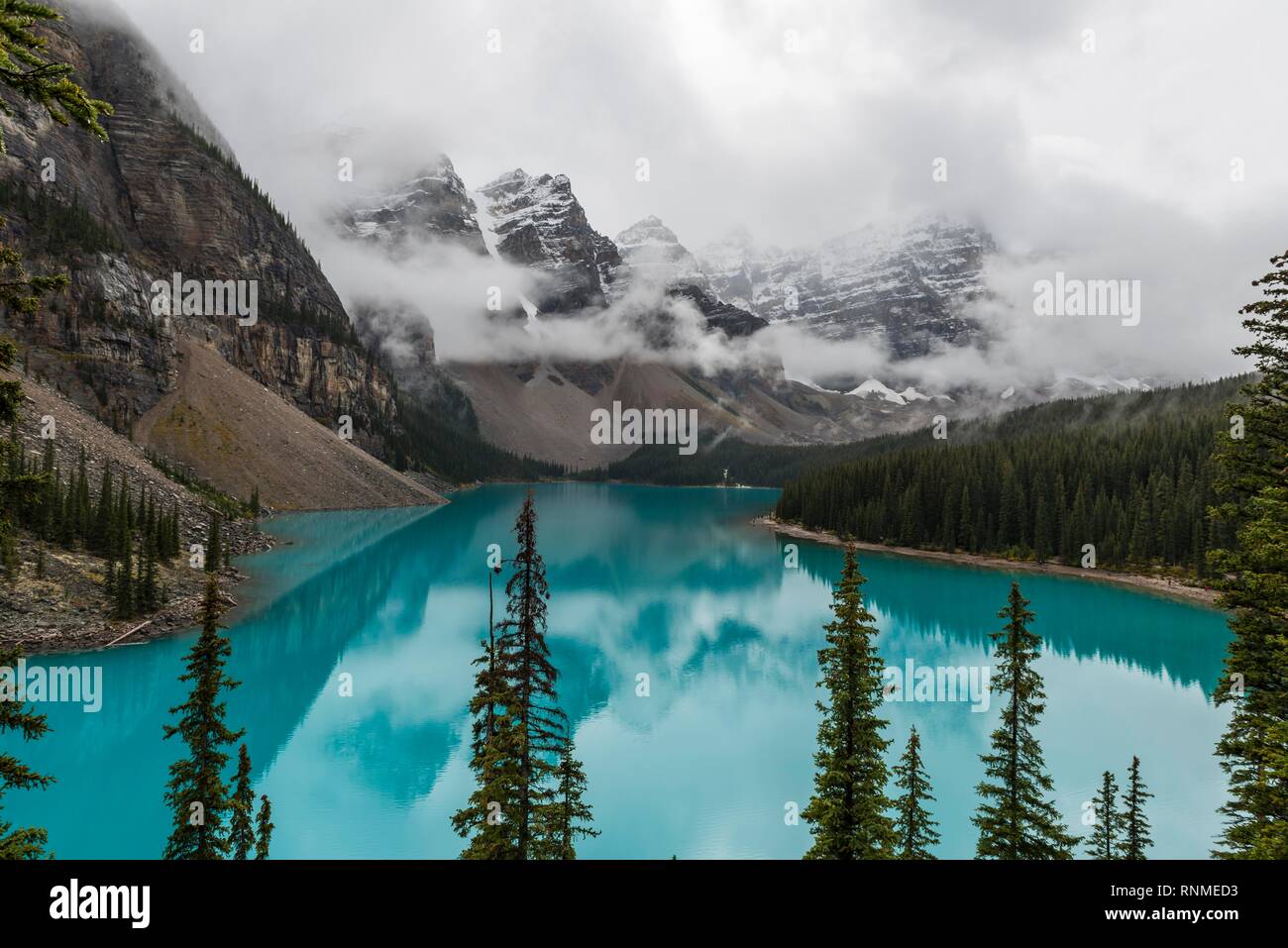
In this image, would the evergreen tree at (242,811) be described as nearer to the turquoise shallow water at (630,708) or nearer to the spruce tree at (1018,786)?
the turquoise shallow water at (630,708)

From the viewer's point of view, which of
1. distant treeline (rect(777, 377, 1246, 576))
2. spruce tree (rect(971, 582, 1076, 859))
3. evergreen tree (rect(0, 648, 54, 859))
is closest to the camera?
evergreen tree (rect(0, 648, 54, 859))

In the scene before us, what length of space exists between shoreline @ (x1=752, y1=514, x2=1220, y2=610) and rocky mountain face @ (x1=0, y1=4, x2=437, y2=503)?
10170cm

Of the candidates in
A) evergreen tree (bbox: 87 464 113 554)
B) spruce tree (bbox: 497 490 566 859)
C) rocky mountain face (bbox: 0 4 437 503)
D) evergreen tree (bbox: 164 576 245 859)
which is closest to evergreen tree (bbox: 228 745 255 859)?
evergreen tree (bbox: 164 576 245 859)

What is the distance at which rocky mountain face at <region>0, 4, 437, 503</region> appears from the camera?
90.2 meters

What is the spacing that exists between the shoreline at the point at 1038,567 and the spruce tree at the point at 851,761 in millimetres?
49250

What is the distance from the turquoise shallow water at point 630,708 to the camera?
70.3 ft

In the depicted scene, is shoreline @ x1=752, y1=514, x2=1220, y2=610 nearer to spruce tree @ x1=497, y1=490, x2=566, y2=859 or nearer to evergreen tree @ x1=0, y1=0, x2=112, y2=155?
spruce tree @ x1=497, y1=490, x2=566, y2=859

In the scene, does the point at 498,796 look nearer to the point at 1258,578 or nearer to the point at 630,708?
the point at 1258,578

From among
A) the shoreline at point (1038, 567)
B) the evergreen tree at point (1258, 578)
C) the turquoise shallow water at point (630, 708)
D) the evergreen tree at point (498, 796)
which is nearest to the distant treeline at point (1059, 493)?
the shoreline at point (1038, 567)

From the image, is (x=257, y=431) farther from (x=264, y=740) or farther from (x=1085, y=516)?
(x=1085, y=516)

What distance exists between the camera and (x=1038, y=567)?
77.9 m

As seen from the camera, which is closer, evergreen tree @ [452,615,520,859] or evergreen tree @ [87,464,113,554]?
evergreen tree @ [452,615,520,859]

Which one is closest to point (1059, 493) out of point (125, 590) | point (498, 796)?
point (498, 796)

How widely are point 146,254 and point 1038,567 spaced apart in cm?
15559
